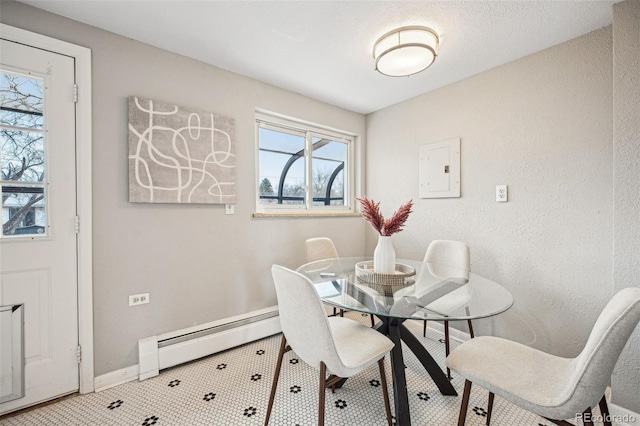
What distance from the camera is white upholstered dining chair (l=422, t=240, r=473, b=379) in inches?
78.1

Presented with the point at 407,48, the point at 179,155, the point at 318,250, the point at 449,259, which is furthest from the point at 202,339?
the point at 407,48

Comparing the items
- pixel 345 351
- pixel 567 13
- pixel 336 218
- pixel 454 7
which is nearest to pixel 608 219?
pixel 567 13

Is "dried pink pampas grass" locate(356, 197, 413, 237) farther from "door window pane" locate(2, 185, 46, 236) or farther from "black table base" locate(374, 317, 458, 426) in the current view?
"door window pane" locate(2, 185, 46, 236)

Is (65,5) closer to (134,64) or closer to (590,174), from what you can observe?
(134,64)

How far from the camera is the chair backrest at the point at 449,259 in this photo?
196 cm

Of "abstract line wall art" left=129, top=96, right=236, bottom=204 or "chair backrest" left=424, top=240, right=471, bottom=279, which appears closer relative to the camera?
"abstract line wall art" left=129, top=96, right=236, bottom=204

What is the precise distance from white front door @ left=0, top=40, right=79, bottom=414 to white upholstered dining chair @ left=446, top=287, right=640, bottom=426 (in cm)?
226

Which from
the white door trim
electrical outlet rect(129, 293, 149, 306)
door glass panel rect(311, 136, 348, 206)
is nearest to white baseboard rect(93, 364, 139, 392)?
the white door trim

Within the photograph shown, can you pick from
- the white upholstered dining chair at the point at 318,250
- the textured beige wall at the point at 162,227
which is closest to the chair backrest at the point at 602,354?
the white upholstered dining chair at the point at 318,250

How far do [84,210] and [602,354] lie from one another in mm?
2620

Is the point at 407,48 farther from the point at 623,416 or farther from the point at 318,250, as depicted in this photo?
the point at 623,416

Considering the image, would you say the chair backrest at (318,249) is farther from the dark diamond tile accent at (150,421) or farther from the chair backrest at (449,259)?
the dark diamond tile accent at (150,421)

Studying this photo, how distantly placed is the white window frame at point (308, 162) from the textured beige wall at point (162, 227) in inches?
5.0

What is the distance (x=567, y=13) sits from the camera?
1.57m
